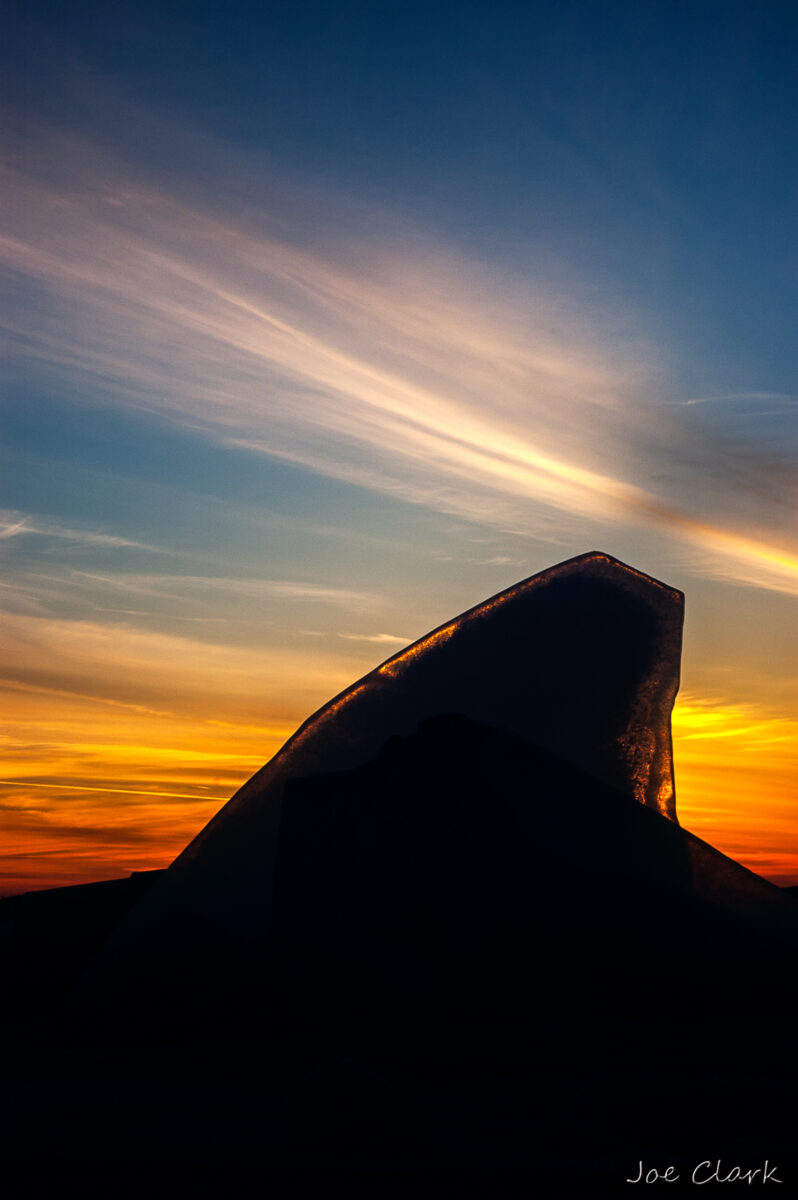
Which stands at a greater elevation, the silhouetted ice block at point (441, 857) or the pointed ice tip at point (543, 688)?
the pointed ice tip at point (543, 688)

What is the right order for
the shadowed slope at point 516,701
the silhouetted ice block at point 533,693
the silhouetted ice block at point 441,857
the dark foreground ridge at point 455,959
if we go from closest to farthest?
1. the dark foreground ridge at point 455,959
2. the silhouetted ice block at point 441,857
3. the shadowed slope at point 516,701
4. the silhouetted ice block at point 533,693

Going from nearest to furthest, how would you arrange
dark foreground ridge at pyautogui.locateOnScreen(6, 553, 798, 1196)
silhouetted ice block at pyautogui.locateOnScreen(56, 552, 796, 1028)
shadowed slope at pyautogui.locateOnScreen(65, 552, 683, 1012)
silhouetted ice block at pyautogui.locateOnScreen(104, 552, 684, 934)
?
1. dark foreground ridge at pyautogui.locateOnScreen(6, 553, 798, 1196)
2. silhouetted ice block at pyautogui.locateOnScreen(56, 552, 796, 1028)
3. shadowed slope at pyautogui.locateOnScreen(65, 552, 683, 1012)
4. silhouetted ice block at pyautogui.locateOnScreen(104, 552, 684, 934)

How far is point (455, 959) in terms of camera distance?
9523 mm

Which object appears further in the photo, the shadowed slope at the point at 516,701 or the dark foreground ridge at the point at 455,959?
the shadowed slope at the point at 516,701

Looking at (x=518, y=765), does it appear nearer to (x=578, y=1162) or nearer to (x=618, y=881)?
(x=618, y=881)

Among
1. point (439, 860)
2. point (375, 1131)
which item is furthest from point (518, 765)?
point (375, 1131)

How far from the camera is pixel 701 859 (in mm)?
10266

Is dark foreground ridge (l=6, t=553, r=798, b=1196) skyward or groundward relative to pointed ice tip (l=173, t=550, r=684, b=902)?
groundward

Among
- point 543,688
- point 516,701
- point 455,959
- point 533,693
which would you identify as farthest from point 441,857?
point 543,688

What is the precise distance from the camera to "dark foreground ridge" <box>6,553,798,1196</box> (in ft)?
19.3

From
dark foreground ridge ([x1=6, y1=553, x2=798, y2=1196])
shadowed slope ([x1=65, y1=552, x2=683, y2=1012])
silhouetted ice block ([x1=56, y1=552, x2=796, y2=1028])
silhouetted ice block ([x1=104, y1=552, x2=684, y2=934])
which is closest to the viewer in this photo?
dark foreground ridge ([x1=6, y1=553, x2=798, y2=1196])

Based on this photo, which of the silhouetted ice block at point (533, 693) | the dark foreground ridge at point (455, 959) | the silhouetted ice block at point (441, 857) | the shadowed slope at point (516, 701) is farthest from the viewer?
the silhouetted ice block at point (533, 693)

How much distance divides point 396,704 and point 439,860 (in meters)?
2.48

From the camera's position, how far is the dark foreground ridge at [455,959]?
5.89 m
